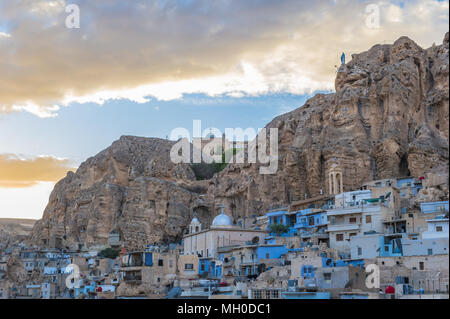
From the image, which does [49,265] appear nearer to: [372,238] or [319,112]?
[319,112]

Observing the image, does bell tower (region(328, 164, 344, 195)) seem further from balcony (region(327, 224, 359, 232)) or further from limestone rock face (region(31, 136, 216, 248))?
limestone rock face (region(31, 136, 216, 248))

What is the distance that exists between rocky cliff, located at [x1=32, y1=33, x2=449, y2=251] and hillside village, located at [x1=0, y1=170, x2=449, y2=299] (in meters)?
2.01

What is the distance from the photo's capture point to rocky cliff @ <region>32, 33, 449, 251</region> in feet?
163

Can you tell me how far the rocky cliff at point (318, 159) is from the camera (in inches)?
1959

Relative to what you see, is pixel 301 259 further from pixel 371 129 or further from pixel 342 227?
pixel 371 129

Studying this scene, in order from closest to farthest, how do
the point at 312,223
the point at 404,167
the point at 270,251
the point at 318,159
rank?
the point at 270,251 < the point at 312,223 < the point at 404,167 < the point at 318,159

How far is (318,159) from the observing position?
2073 inches

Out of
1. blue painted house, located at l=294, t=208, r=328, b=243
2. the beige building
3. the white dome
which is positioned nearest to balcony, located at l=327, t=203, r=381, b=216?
blue painted house, located at l=294, t=208, r=328, b=243

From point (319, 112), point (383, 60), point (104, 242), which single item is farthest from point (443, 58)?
point (104, 242)

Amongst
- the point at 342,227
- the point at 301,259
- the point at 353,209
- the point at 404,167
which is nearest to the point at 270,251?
the point at 342,227

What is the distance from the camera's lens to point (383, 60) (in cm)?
5606

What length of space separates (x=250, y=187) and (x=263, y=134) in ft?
17.4

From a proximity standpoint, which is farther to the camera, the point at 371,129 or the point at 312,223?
the point at 371,129

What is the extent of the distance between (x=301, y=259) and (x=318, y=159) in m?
16.4
